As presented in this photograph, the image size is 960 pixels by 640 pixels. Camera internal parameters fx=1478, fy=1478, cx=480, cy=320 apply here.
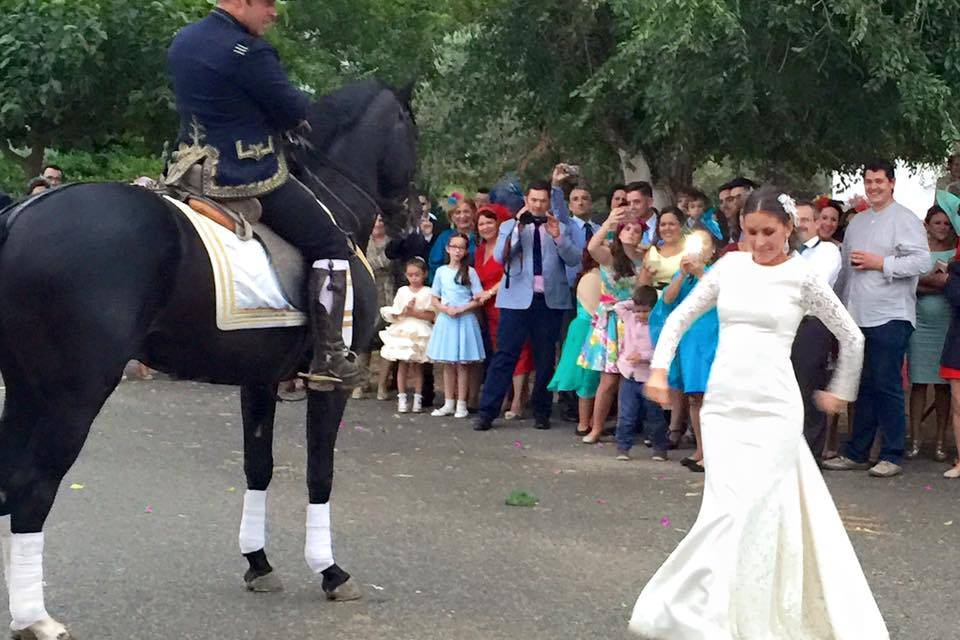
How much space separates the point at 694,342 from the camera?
11578mm

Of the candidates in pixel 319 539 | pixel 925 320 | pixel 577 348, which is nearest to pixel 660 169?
pixel 577 348

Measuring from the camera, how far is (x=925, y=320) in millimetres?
11875

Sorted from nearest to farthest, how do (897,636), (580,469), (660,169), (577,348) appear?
(897,636) → (580,469) → (577,348) → (660,169)

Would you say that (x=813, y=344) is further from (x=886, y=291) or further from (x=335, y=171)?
(x=335, y=171)

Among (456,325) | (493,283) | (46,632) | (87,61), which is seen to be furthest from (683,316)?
(87,61)

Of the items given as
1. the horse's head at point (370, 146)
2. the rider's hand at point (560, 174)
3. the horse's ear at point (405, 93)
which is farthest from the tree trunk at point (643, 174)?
the horse's head at point (370, 146)

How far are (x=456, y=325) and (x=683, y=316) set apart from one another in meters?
8.18

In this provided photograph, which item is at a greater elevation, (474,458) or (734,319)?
(734,319)

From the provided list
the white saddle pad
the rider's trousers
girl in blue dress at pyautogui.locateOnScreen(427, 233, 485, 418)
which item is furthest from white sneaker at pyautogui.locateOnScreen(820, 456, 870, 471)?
the white saddle pad

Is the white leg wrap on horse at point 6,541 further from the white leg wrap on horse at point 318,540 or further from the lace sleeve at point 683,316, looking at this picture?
the lace sleeve at point 683,316

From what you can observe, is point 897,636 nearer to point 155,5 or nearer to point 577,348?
point 577,348

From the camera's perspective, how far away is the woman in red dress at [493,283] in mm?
14625

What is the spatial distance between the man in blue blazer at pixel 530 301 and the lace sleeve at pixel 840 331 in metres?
7.06

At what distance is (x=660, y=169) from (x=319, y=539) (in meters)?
13.2
